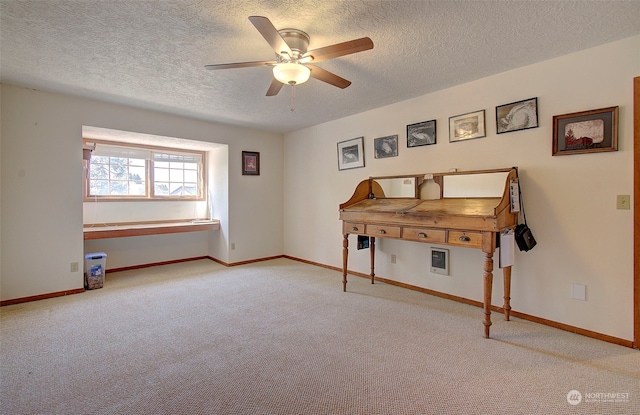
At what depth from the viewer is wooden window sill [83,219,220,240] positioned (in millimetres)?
3816

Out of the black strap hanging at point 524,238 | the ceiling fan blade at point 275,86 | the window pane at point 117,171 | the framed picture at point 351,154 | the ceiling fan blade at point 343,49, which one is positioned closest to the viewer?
the ceiling fan blade at point 343,49

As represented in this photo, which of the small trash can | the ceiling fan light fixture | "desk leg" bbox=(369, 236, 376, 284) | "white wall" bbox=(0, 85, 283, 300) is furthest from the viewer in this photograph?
"desk leg" bbox=(369, 236, 376, 284)

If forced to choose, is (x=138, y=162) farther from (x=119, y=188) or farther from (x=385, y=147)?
(x=385, y=147)

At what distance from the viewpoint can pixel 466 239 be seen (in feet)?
8.20

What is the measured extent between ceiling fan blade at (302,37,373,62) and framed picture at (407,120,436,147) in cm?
182

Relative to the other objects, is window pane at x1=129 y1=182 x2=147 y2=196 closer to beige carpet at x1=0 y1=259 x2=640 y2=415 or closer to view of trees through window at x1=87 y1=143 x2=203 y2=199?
view of trees through window at x1=87 y1=143 x2=203 y2=199

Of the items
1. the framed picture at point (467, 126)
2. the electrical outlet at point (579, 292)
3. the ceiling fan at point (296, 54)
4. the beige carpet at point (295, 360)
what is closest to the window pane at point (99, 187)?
the beige carpet at point (295, 360)

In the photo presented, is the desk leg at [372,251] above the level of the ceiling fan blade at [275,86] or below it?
below

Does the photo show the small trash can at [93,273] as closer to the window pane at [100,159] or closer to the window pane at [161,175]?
the window pane at [100,159]

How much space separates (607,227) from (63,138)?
5484mm

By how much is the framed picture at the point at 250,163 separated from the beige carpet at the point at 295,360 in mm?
2457

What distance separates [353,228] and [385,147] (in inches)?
46.8

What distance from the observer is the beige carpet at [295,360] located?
161 cm

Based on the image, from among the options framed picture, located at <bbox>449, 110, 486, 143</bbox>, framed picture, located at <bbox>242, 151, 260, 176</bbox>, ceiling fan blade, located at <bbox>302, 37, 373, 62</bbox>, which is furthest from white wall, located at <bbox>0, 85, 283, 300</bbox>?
framed picture, located at <bbox>449, 110, 486, 143</bbox>
